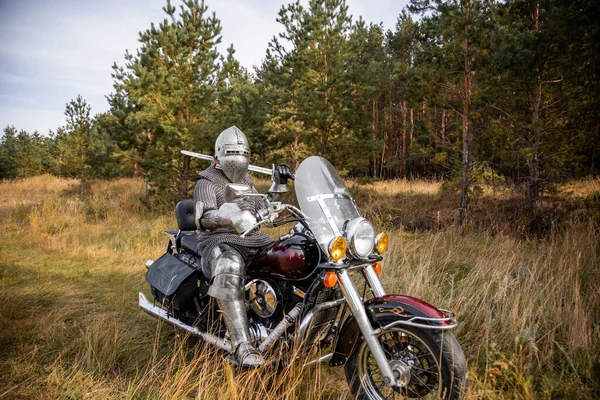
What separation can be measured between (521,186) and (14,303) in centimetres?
1036

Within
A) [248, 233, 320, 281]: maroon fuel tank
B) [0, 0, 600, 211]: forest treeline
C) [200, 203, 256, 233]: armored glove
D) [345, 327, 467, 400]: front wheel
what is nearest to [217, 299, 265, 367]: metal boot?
[248, 233, 320, 281]: maroon fuel tank

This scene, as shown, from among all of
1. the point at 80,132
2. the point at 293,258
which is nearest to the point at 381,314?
the point at 293,258

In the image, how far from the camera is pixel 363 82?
407 inches

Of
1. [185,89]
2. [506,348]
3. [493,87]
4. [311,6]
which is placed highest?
[311,6]

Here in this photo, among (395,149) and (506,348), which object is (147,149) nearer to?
(506,348)

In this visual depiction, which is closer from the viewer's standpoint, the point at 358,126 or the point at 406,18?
the point at 358,126

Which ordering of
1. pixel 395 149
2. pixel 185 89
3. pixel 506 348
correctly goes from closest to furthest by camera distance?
pixel 506 348, pixel 185 89, pixel 395 149

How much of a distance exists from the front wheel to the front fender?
57 mm

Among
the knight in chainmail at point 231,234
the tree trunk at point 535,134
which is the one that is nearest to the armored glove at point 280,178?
the knight in chainmail at point 231,234

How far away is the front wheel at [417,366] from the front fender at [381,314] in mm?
57

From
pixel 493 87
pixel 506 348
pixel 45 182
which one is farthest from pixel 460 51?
pixel 45 182

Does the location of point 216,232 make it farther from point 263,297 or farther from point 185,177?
point 185,177

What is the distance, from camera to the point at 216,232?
2973 millimetres

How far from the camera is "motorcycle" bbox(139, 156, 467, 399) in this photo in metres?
1.92
